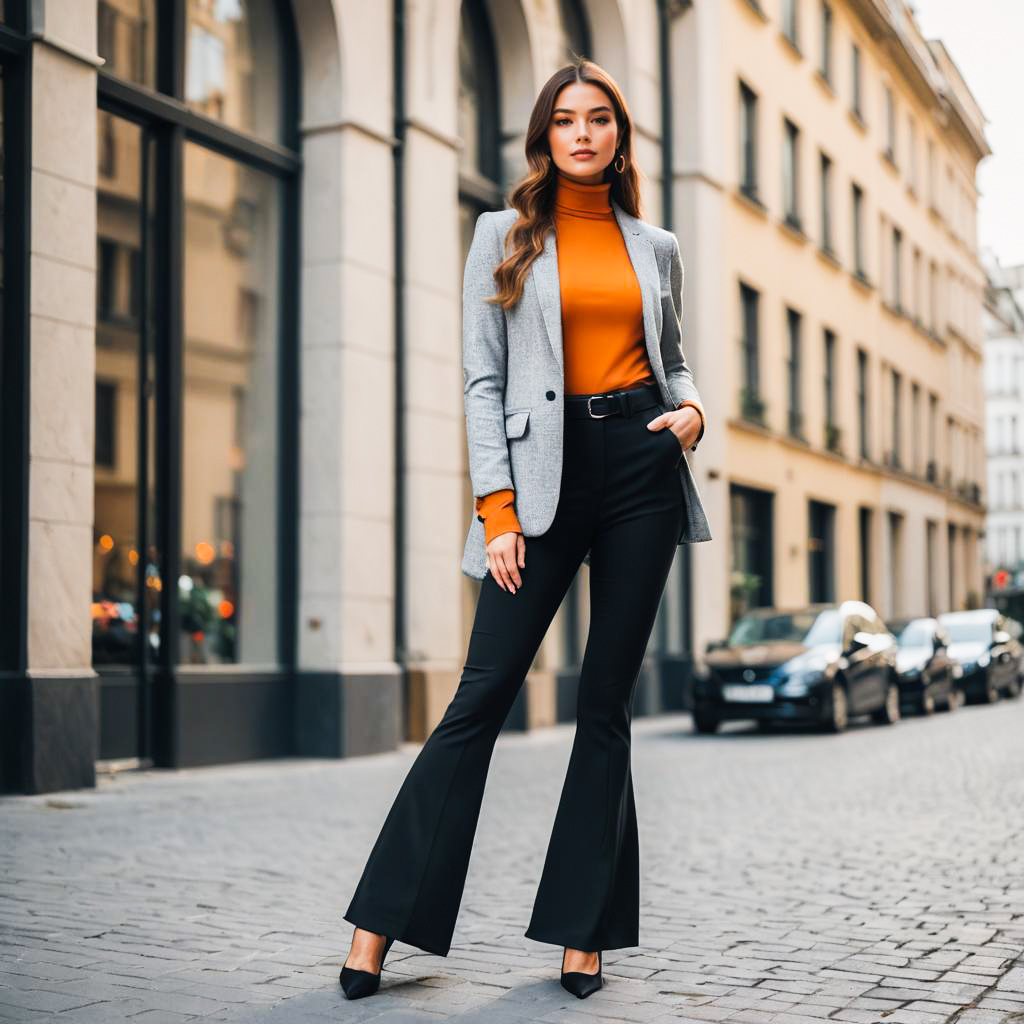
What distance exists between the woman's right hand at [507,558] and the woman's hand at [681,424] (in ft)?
1.39

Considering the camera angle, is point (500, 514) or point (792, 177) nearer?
point (500, 514)

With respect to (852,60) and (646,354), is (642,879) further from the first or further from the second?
(852,60)

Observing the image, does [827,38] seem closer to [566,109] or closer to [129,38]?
[129,38]

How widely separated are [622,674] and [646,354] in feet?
2.56

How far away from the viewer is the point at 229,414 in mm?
12031

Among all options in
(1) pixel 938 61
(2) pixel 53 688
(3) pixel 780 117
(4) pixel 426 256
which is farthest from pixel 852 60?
(2) pixel 53 688

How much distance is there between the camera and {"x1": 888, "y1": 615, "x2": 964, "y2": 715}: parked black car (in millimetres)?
20828

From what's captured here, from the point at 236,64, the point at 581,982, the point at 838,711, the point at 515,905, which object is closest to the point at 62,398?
the point at 236,64

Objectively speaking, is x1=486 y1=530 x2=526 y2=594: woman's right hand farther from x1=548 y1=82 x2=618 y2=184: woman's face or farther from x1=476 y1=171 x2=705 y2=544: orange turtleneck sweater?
x1=548 y1=82 x2=618 y2=184: woman's face

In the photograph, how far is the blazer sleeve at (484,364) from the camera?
386 cm

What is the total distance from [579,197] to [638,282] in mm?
269

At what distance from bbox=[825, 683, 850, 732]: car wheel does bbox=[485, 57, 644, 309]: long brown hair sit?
13203mm

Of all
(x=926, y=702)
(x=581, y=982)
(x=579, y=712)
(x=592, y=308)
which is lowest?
(x=926, y=702)

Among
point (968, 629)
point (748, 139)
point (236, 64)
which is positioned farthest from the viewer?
point (968, 629)
